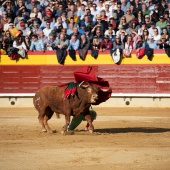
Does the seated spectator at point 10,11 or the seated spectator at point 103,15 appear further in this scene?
the seated spectator at point 10,11

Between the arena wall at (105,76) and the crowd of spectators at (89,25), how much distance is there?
36cm

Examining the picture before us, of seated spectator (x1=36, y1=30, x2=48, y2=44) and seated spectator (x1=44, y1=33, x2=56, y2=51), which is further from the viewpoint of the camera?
seated spectator (x1=44, y1=33, x2=56, y2=51)

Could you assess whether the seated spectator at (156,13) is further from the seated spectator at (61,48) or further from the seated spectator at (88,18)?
the seated spectator at (61,48)

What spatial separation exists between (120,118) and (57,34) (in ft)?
11.4

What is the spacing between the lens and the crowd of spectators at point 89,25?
1722 centimetres

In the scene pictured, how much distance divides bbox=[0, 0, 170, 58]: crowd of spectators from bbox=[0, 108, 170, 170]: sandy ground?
2.93m

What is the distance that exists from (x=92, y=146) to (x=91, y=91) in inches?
58.1

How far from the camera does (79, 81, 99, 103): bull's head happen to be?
11438 millimetres

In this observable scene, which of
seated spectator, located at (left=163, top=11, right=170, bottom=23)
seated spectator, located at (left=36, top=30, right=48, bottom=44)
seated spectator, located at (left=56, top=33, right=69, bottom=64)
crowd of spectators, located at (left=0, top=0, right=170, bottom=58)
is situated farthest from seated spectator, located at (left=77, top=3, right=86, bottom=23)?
seated spectator, located at (left=163, top=11, right=170, bottom=23)

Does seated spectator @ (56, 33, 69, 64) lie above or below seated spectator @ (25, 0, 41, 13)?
below

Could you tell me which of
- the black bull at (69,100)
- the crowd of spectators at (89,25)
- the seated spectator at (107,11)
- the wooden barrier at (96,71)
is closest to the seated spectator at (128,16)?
the crowd of spectators at (89,25)

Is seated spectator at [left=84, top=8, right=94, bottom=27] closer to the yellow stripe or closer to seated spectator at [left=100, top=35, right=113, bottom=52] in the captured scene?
seated spectator at [left=100, top=35, right=113, bottom=52]

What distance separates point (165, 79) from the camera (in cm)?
1767

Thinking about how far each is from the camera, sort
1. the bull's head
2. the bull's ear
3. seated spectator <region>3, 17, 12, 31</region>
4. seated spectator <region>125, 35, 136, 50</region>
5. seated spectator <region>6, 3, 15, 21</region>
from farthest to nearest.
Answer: seated spectator <region>6, 3, 15, 21</region>
seated spectator <region>3, 17, 12, 31</region>
seated spectator <region>125, 35, 136, 50</region>
the bull's ear
the bull's head
